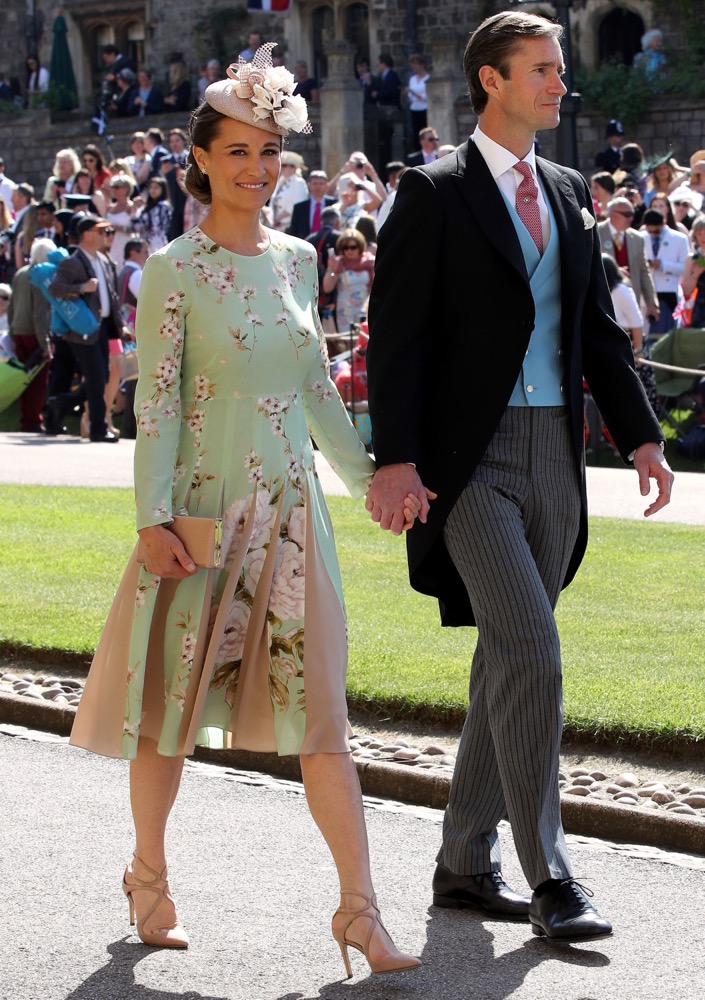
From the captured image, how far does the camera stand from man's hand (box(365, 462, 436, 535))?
4.19 m

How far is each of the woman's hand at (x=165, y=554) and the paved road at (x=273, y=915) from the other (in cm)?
93

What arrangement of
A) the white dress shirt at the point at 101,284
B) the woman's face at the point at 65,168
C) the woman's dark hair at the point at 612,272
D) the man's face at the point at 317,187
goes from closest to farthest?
the woman's dark hair at the point at 612,272 < the white dress shirt at the point at 101,284 < the man's face at the point at 317,187 < the woman's face at the point at 65,168

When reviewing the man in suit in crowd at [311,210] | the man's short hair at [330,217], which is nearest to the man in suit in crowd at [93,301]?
the man's short hair at [330,217]

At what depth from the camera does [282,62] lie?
42.7 metres

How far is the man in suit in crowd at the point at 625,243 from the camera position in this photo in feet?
47.3

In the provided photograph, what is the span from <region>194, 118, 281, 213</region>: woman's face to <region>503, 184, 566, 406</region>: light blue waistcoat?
24.4 inches

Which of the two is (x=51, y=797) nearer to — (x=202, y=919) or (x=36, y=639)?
(x=202, y=919)

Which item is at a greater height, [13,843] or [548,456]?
[548,456]

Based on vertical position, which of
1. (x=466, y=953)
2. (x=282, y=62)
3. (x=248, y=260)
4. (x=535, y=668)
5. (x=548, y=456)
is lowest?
(x=466, y=953)

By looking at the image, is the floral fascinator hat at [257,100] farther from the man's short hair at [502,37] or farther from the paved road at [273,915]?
the paved road at [273,915]

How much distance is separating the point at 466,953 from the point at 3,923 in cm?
117

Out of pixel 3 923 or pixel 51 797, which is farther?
pixel 51 797

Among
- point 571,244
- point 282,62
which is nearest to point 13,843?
point 571,244

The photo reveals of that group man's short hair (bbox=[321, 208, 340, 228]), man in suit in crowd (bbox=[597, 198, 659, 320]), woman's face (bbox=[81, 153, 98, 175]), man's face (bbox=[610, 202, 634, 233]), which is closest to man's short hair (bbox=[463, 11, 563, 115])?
man in suit in crowd (bbox=[597, 198, 659, 320])
